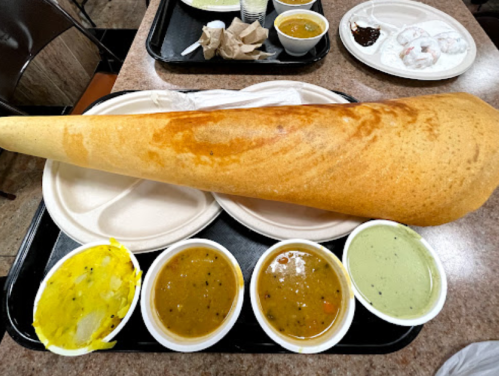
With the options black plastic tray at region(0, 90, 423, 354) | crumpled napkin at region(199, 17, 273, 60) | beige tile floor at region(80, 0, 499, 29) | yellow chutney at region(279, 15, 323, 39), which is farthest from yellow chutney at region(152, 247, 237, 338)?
beige tile floor at region(80, 0, 499, 29)

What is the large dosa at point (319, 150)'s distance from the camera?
0.67m

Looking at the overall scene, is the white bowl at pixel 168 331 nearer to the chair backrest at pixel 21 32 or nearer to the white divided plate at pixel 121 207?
the white divided plate at pixel 121 207

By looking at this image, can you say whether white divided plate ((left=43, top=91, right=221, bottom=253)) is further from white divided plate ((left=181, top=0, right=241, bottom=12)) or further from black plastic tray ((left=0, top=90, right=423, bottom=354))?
white divided plate ((left=181, top=0, right=241, bottom=12))

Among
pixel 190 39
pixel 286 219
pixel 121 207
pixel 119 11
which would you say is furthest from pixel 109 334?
pixel 119 11

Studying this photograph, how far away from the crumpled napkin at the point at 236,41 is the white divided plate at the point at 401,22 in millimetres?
460

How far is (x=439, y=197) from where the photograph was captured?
68cm

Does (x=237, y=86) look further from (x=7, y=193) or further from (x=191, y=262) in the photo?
(x=7, y=193)

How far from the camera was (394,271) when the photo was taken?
65cm

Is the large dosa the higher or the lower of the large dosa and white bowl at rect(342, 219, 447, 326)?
the higher

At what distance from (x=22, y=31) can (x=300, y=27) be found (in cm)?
131

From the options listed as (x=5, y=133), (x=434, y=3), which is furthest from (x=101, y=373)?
(x=434, y=3)

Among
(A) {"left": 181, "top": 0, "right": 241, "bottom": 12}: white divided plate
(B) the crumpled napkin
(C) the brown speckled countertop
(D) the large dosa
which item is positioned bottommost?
(C) the brown speckled countertop

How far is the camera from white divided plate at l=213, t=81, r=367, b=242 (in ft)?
2.46

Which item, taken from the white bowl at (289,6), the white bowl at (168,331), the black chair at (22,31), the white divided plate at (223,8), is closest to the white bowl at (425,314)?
the white bowl at (168,331)
